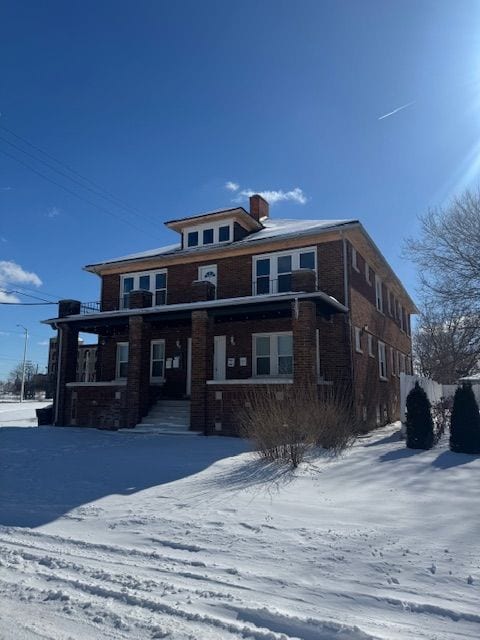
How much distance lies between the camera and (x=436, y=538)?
5.04 metres

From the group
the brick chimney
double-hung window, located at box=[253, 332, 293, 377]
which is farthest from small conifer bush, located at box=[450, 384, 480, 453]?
the brick chimney

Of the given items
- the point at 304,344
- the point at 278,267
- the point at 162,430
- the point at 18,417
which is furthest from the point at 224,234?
the point at 18,417

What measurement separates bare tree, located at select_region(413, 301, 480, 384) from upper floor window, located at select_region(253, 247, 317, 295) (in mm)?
6920

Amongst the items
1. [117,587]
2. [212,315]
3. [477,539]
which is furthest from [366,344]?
[117,587]

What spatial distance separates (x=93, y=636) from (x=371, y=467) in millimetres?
6587

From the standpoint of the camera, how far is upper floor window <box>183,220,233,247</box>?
20.0m

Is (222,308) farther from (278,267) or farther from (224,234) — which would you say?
(224,234)

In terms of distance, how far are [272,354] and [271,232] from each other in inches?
191

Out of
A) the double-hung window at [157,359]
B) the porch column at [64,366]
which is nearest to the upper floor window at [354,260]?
the double-hung window at [157,359]

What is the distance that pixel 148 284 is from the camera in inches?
827

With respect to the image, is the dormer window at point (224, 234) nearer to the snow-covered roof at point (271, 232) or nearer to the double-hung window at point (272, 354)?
the snow-covered roof at point (271, 232)

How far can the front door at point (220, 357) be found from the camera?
18.3m

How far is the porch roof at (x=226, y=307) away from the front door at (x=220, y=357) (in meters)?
2.32

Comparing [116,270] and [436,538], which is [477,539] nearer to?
[436,538]
